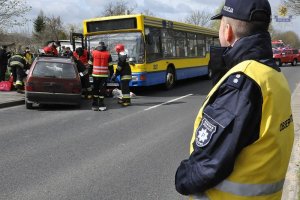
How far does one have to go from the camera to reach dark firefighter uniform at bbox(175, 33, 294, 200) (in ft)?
6.01

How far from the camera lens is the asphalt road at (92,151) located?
5.46 metres

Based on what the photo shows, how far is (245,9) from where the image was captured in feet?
6.48

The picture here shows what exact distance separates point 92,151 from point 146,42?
901 centimetres

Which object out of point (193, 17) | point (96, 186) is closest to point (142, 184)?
point (96, 186)

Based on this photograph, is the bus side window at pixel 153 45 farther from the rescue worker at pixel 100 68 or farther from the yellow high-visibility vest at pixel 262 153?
the yellow high-visibility vest at pixel 262 153

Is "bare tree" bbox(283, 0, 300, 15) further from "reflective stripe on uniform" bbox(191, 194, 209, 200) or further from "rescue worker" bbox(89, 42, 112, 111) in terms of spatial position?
"reflective stripe on uniform" bbox(191, 194, 209, 200)

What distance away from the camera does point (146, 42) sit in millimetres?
15977

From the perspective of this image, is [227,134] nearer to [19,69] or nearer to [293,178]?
[293,178]

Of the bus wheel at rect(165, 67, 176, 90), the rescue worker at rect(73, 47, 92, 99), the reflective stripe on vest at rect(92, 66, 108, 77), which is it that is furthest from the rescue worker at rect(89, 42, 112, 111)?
the bus wheel at rect(165, 67, 176, 90)

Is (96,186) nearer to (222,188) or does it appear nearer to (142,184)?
(142,184)

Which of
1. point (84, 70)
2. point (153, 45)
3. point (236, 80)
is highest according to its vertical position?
point (153, 45)

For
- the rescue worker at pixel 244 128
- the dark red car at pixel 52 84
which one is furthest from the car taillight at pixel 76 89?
the rescue worker at pixel 244 128

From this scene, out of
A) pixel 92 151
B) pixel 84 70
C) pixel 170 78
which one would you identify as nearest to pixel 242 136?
pixel 92 151

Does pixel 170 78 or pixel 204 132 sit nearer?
pixel 204 132
